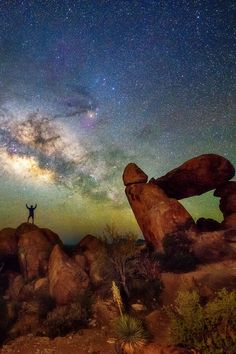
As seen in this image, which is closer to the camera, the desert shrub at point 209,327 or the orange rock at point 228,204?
the desert shrub at point 209,327

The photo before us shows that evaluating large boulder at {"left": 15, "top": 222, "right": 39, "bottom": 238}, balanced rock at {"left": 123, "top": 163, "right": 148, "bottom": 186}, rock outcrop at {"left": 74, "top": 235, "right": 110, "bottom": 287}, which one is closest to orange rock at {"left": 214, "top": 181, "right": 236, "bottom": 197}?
→ balanced rock at {"left": 123, "top": 163, "right": 148, "bottom": 186}

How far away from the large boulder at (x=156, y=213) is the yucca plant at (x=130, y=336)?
9175 millimetres

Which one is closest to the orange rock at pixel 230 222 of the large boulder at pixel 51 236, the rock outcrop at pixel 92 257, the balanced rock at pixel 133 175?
the balanced rock at pixel 133 175

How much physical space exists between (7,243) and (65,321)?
12.7 m

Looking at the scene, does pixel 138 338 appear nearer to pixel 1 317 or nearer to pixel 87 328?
pixel 87 328

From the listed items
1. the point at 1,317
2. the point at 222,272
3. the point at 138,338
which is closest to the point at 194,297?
the point at 138,338

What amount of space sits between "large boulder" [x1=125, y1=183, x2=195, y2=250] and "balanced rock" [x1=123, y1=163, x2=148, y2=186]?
1.73 feet

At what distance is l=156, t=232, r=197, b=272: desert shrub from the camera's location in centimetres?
1709

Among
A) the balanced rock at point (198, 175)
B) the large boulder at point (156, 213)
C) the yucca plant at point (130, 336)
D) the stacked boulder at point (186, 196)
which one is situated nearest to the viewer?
the yucca plant at point (130, 336)

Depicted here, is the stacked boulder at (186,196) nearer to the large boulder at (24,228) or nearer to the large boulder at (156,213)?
the large boulder at (156,213)

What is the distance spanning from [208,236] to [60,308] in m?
10.4

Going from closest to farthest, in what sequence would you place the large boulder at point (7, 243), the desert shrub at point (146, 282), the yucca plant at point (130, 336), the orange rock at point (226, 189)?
the yucca plant at point (130, 336), the desert shrub at point (146, 282), the large boulder at point (7, 243), the orange rock at point (226, 189)

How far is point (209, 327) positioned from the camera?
9656 millimetres

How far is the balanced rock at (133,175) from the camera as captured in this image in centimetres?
2416
